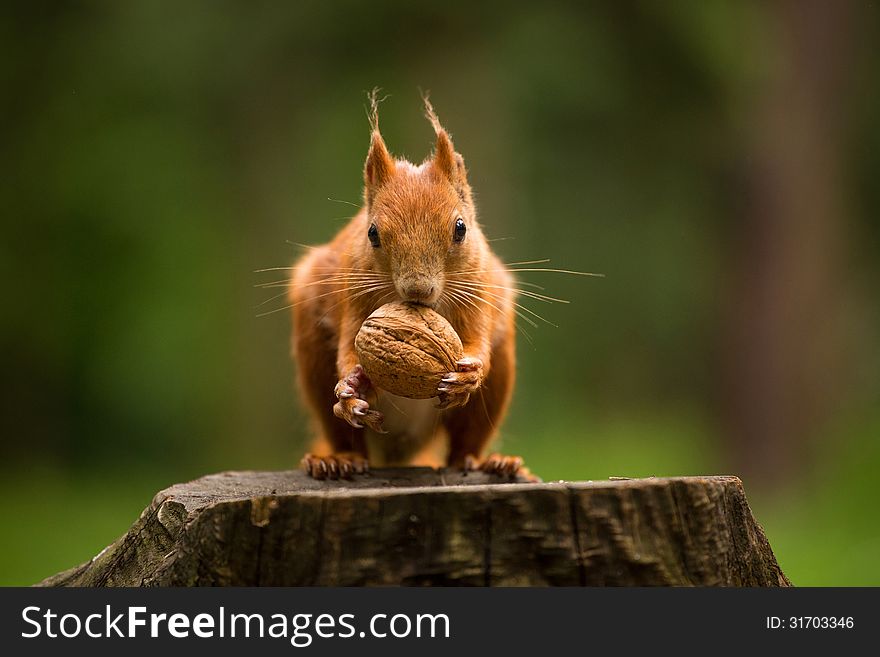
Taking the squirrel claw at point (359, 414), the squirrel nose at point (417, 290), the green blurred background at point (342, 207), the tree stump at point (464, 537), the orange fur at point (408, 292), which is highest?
the green blurred background at point (342, 207)

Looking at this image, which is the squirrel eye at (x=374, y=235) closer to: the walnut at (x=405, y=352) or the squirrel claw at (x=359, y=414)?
the walnut at (x=405, y=352)

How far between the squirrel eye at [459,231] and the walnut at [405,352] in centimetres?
29

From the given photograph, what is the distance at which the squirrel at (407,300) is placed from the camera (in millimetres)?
2420

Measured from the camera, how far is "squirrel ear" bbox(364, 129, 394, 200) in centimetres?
267

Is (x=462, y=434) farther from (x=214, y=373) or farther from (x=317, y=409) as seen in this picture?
(x=214, y=373)

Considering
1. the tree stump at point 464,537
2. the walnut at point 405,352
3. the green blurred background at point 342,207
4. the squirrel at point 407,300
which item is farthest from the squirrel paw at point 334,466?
the green blurred background at point 342,207

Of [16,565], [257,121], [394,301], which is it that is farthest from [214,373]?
[394,301]

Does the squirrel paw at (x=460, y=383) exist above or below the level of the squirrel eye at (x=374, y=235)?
below

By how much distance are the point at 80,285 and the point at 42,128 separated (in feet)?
3.87

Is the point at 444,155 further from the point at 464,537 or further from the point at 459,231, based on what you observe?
the point at 464,537

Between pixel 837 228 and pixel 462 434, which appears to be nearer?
pixel 462 434

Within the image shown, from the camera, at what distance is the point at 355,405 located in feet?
7.75

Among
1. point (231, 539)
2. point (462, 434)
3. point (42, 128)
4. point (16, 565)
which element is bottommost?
point (231, 539)

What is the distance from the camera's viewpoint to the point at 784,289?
655 cm
